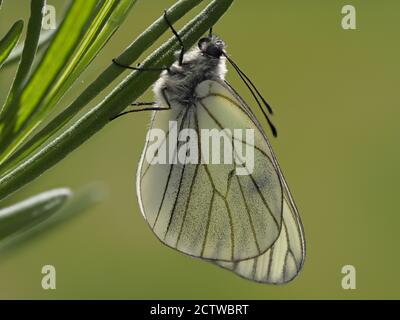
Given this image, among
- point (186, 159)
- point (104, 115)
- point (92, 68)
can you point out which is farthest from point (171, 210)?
point (104, 115)

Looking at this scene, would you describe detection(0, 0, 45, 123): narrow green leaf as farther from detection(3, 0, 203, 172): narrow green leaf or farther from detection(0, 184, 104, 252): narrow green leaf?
detection(0, 184, 104, 252): narrow green leaf

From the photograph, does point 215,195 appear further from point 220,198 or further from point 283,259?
point 283,259

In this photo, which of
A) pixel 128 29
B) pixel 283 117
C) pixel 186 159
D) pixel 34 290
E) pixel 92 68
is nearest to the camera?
pixel 92 68

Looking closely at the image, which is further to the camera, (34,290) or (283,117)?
(283,117)

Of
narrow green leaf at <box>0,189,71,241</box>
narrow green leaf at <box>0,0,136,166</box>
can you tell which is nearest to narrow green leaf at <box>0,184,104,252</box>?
narrow green leaf at <box>0,189,71,241</box>

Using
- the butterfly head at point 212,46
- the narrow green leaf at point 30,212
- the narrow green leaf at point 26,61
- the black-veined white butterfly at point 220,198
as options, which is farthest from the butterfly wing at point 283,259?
the narrow green leaf at point 26,61

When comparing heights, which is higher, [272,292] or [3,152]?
[3,152]

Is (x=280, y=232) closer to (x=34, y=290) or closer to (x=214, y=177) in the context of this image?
(x=214, y=177)

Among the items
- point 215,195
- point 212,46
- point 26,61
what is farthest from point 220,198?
point 26,61
